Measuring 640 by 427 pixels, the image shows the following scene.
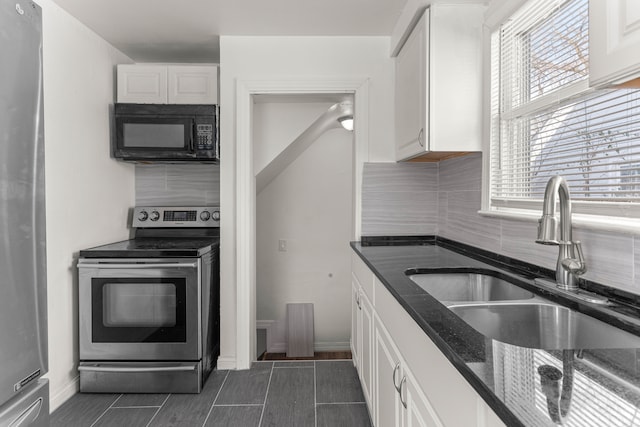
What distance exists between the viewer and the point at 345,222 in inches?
160

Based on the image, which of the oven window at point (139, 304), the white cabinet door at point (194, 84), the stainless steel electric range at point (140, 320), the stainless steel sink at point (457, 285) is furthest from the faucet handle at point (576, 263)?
the white cabinet door at point (194, 84)

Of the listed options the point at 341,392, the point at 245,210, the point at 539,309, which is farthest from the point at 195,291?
the point at 539,309

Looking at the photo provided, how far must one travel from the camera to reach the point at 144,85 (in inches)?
109

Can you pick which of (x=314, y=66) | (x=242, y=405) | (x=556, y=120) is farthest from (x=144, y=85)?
(x=556, y=120)

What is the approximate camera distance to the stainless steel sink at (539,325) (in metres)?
1.05

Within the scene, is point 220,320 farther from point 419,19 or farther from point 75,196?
point 419,19

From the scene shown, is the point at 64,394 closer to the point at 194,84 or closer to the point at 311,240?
the point at 194,84

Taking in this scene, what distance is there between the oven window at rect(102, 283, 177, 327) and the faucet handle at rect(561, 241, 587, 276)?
2052mm

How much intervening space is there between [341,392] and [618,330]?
174 centimetres

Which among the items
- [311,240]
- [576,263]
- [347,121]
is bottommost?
[311,240]

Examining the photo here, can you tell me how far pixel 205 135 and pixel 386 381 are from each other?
1.97 m

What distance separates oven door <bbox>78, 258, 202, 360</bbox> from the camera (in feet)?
7.69

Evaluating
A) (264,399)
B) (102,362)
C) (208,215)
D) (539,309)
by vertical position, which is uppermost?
(208,215)

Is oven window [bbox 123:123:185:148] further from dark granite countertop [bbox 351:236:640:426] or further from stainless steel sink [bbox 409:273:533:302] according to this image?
dark granite countertop [bbox 351:236:640:426]
